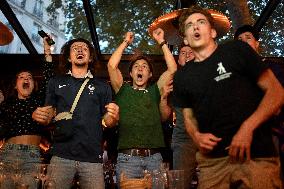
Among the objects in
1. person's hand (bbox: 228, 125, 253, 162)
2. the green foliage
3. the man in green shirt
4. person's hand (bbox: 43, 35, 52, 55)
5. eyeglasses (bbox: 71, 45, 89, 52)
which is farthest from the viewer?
the green foliage

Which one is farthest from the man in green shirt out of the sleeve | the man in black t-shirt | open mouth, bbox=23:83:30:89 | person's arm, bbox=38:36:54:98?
the sleeve

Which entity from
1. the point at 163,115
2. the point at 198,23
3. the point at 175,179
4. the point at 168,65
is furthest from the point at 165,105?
the point at 198,23

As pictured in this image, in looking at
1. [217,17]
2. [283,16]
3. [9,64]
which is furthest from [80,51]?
[283,16]

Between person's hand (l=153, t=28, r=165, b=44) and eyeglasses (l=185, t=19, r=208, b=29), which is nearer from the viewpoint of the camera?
eyeglasses (l=185, t=19, r=208, b=29)

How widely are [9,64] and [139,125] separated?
5.49m

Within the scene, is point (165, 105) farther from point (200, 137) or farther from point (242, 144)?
point (242, 144)

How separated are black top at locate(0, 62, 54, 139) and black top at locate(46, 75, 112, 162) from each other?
1.85 feet

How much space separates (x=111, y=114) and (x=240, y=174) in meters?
1.73

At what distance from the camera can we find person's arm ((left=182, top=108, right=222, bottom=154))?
2525 mm

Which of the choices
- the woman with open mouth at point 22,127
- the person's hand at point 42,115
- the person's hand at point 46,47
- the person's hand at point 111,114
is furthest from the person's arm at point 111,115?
the person's hand at point 46,47

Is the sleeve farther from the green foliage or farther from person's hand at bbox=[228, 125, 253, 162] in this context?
the green foliage

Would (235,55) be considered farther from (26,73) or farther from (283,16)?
(283,16)

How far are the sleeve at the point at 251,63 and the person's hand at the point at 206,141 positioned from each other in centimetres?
56

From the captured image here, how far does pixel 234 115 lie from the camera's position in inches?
98.7
